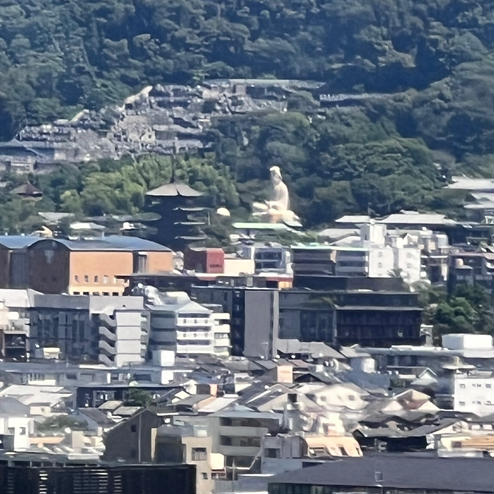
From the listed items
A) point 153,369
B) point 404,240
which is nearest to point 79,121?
point 404,240

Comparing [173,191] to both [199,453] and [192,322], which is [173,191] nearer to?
[192,322]

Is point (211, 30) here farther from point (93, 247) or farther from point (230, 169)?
point (93, 247)

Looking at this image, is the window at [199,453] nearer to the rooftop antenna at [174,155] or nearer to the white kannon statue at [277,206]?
the white kannon statue at [277,206]

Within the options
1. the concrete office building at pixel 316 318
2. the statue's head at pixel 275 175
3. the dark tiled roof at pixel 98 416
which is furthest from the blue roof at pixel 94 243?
the dark tiled roof at pixel 98 416

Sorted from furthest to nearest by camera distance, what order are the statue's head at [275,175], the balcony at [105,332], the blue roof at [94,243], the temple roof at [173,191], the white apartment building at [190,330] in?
1. the statue's head at [275,175]
2. the temple roof at [173,191]
3. the blue roof at [94,243]
4. the white apartment building at [190,330]
5. the balcony at [105,332]

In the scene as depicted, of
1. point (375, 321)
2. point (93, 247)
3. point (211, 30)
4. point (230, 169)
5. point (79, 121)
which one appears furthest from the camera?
point (211, 30)

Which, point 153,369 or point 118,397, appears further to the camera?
point 153,369
